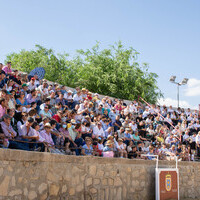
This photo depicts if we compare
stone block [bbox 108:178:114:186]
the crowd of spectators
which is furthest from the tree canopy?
stone block [bbox 108:178:114:186]

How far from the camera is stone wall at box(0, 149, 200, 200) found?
6273mm

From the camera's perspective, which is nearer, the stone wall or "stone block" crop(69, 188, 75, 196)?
the stone wall

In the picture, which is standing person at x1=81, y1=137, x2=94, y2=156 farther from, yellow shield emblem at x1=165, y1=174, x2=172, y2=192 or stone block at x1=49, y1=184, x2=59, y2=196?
yellow shield emblem at x1=165, y1=174, x2=172, y2=192

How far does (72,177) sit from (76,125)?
2.85m

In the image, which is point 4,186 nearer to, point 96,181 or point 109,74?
point 96,181

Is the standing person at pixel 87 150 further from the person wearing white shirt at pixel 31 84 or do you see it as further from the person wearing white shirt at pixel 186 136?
the person wearing white shirt at pixel 186 136

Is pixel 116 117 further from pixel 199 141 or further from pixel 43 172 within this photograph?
pixel 43 172

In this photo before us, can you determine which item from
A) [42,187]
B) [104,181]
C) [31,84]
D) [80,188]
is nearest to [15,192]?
[42,187]

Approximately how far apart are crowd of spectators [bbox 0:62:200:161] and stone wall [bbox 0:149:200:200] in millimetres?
450

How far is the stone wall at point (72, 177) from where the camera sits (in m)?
6.27

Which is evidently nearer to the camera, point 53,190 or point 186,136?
point 53,190

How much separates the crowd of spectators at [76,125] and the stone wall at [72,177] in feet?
1.48

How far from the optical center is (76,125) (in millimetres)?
10414

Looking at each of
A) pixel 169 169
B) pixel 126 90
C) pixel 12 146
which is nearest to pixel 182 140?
pixel 169 169
